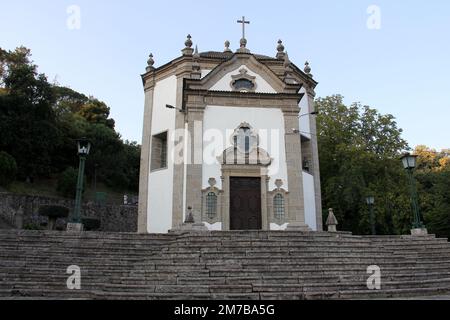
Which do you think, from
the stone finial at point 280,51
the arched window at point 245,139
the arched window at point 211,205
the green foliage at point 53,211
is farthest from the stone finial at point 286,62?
the green foliage at point 53,211

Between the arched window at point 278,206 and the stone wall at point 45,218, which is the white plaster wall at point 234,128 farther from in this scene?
the stone wall at point 45,218

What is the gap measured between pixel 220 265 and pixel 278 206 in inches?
273

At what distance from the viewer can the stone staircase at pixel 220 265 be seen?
8969 millimetres

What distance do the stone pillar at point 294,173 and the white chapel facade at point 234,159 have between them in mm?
43

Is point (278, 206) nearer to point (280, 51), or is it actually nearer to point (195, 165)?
point (195, 165)

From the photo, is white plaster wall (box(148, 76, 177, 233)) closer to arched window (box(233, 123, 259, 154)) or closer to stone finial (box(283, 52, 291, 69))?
arched window (box(233, 123, 259, 154))

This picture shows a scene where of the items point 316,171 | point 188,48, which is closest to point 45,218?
point 188,48

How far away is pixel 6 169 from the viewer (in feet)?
91.8

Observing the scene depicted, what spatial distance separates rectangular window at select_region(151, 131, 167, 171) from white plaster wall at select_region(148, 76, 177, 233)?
386mm

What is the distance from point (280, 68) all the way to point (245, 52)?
3.37 metres

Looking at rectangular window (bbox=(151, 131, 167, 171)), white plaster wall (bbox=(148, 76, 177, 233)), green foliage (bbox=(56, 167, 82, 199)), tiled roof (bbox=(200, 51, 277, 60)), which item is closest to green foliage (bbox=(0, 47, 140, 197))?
green foliage (bbox=(56, 167, 82, 199))
